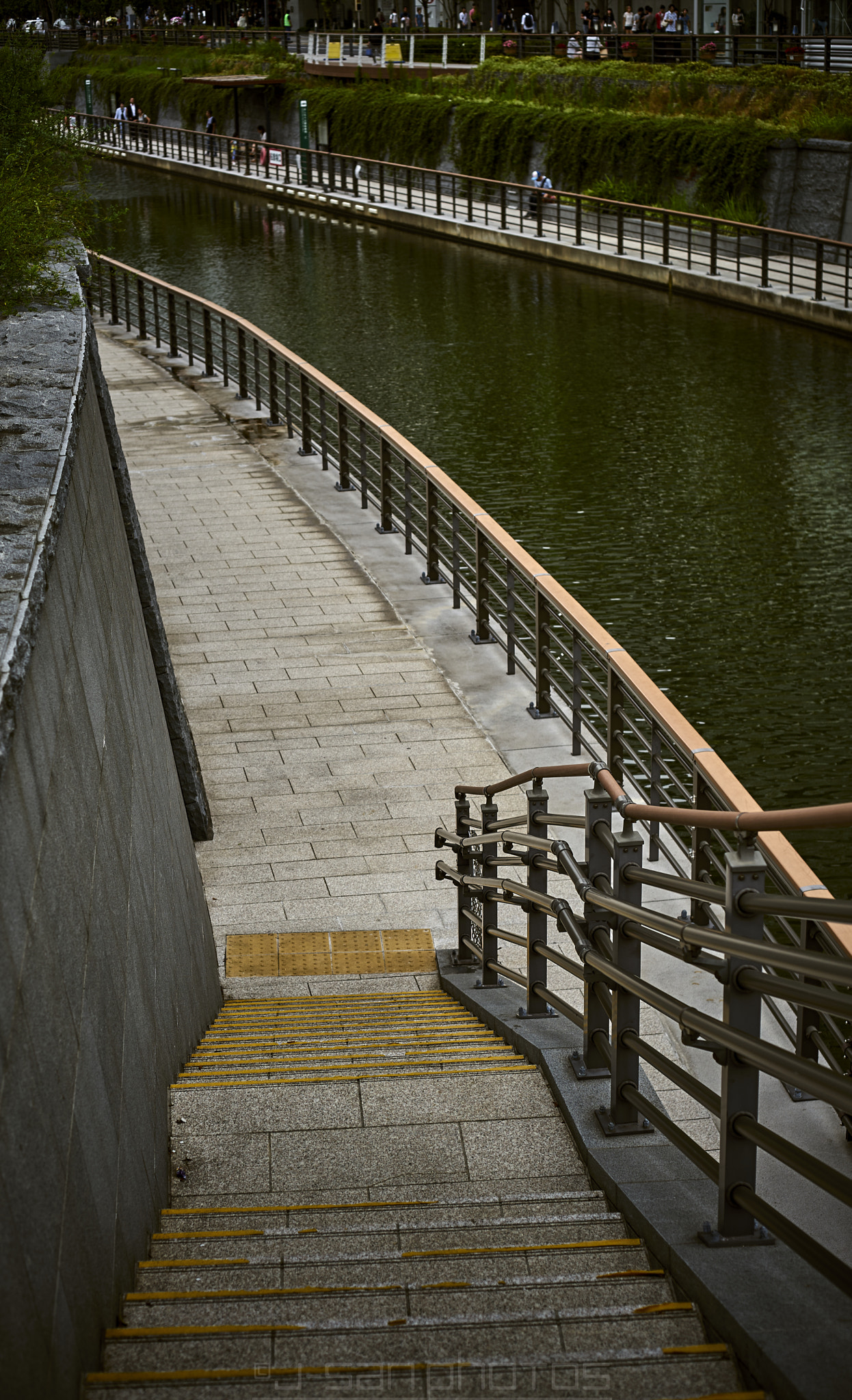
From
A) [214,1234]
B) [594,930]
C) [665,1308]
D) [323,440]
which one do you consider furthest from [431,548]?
[665,1308]

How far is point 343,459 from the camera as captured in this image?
14.5 metres

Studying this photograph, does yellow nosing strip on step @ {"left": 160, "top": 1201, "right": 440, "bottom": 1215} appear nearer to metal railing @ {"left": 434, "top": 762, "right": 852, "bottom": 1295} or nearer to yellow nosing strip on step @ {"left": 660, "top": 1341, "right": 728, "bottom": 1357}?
metal railing @ {"left": 434, "top": 762, "right": 852, "bottom": 1295}

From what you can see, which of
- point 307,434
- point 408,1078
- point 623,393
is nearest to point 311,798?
point 408,1078

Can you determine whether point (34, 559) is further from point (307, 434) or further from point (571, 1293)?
point (307, 434)

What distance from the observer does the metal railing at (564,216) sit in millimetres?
24547

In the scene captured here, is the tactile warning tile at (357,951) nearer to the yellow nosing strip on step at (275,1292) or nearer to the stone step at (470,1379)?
the yellow nosing strip on step at (275,1292)

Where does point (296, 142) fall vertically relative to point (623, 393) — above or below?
above

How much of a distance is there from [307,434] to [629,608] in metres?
4.64

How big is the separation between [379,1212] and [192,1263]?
1.88 feet

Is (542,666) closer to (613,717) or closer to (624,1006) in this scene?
(613,717)

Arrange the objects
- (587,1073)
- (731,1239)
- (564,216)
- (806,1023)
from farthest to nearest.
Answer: (564,216), (806,1023), (587,1073), (731,1239)

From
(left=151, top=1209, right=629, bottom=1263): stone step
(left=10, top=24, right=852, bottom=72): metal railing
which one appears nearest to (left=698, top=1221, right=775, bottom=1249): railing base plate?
(left=151, top=1209, right=629, bottom=1263): stone step

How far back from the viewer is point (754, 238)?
91.4 ft

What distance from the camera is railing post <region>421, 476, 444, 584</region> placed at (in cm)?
1139
